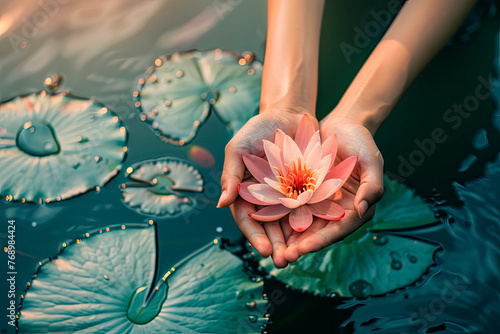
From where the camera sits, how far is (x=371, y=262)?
126cm

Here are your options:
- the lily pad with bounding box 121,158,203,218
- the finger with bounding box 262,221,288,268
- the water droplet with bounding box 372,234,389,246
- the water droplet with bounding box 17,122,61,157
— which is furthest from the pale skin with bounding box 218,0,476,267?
the water droplet with bounding box 17,122,61,157

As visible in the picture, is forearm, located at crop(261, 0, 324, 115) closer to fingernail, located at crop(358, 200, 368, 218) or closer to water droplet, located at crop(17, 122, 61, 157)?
fingernail, located at crop(358, 200, 368, 218)

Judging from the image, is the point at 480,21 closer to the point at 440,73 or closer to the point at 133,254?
the point at 440,73

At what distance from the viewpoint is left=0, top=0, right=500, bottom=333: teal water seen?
120cm

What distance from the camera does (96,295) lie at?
48.7 inches

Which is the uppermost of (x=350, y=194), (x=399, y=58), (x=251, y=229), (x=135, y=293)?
(x=399, y=58)

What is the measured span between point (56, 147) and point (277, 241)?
891mm

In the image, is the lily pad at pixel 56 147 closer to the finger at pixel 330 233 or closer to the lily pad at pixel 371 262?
the lily pad at pixel 371 262

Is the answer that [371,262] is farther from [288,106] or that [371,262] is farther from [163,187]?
[163,187]

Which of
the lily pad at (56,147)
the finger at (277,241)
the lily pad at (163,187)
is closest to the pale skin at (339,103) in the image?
the finger at (277,241)

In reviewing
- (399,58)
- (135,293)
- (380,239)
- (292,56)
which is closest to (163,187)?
(135,293)

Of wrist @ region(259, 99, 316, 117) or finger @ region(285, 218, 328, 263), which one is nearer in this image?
finger @ region(285, 218, 328, 263)

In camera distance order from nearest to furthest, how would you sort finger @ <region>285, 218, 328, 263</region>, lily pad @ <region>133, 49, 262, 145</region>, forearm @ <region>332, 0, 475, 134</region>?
1. finger @ <region>285, 218, 328, 263</region>
2. forearm @ <region>332, 0, 475, 134</region>
3. lily pad @ <region>133, 49, 262, 145</region>

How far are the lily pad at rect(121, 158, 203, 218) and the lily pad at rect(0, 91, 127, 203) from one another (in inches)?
3.8
